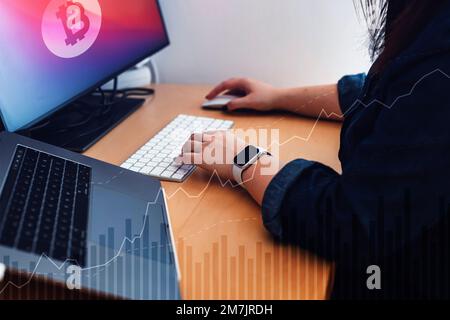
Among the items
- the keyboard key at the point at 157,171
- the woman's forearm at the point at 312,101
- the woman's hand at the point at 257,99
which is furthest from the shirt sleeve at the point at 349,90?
the keyboard key at the point at 157,171

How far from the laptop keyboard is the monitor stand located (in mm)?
195

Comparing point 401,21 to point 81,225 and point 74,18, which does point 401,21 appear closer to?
point 81,225

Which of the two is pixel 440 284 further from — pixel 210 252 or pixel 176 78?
pixel 176 78

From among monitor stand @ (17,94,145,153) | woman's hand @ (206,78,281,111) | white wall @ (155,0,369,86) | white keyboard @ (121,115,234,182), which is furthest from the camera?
white wall @ (155,0,369,86)

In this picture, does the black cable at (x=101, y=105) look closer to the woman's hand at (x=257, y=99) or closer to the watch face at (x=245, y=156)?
the woman's hand at (x=257, y=99)

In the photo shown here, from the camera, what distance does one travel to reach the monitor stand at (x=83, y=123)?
0.83 meters

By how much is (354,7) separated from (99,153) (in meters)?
0.66

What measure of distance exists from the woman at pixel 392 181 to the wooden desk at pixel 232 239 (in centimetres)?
3

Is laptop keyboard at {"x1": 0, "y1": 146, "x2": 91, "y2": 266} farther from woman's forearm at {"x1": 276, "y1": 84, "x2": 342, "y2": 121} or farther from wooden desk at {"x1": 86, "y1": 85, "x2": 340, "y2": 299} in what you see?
woman's forearm at {"x1": 276, "y1": 84, "x2": 342, "y2": 121}

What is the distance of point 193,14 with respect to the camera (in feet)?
3.77

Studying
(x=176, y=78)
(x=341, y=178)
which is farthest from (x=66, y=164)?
(x=176, y=78)

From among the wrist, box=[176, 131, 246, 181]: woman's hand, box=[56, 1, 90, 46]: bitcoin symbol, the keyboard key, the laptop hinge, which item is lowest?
the laptop hinge

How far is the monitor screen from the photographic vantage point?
2.29 ft

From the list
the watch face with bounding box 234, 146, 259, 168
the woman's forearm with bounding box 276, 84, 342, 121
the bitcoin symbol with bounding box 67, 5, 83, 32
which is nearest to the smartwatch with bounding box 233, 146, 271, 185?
the watch face with bounding box 234, 146, 259, 168
